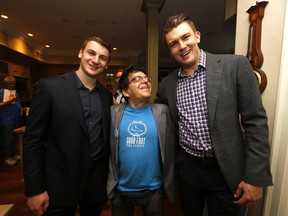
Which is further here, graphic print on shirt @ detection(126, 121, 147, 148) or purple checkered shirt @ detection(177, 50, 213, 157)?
graphic print on shirt @ detection(126, 121, 147, 148)

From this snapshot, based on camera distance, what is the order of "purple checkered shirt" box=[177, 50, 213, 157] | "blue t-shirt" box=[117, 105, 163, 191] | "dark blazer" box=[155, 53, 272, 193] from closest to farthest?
"dark blazer" box=[155, 53, 272, 193]
"purple checkered shirt" box=[177, 50, 213, 157]
"blue t-shirt" box=[117, 105, 163, 191]

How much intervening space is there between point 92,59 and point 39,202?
951 mm

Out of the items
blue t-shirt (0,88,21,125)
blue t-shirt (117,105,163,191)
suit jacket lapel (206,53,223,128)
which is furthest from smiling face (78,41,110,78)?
blue t-shirt (0,88,21,125)

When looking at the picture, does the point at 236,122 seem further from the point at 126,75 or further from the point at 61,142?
the point at 61,142

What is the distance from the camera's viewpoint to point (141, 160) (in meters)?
1.24

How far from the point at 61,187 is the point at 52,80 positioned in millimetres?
674

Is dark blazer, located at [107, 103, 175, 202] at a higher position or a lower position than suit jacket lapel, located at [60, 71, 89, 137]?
lower

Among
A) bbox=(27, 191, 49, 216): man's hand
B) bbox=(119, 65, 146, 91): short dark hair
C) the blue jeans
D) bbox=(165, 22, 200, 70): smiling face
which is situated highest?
bbox=(165, 22, 200, 70): smiling face

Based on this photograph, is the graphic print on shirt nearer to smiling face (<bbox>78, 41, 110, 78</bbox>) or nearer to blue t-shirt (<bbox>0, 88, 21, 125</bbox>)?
smiling face (<bbox>78, 41, 110, 78</bbox>)

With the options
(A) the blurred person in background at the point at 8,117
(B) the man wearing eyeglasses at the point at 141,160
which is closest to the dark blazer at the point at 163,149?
(B) the man wearing eyeglasses at the point at 141,160

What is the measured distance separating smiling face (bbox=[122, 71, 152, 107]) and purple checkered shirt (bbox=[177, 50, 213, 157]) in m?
0.26

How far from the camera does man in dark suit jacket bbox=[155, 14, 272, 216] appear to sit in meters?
0.98

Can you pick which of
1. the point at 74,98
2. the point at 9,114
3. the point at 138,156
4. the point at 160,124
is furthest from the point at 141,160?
the point at 9,114

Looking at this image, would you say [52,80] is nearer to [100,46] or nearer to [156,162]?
[100,46]
